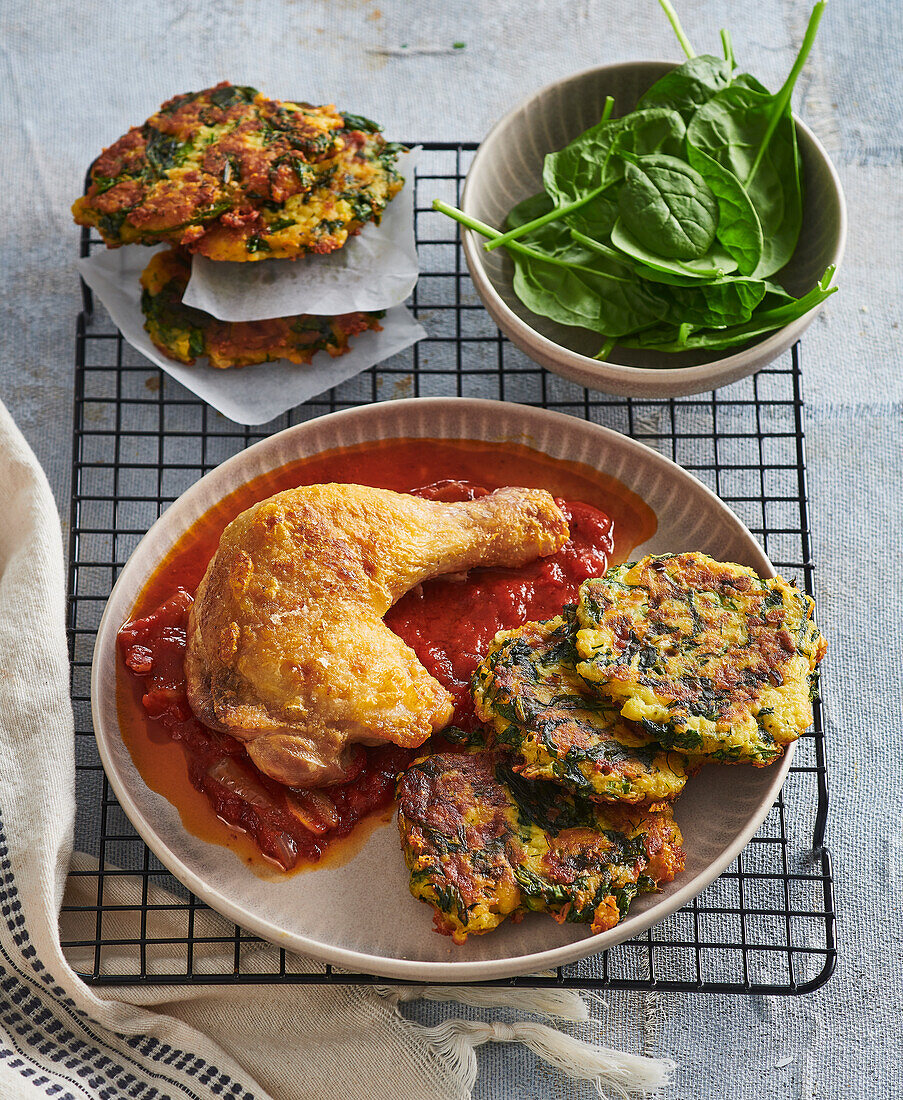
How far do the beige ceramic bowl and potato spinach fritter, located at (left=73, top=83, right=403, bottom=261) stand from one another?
46cm

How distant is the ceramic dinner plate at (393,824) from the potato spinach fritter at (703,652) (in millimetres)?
225

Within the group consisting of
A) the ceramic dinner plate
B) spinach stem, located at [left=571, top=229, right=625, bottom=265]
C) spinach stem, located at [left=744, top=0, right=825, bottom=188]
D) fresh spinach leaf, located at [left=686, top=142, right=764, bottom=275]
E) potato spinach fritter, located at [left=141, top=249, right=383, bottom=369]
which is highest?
spinach stem, located at [left=744, top=0, right=825, bottom=188]

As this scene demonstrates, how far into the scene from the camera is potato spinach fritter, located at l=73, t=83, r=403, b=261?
3.74 metres

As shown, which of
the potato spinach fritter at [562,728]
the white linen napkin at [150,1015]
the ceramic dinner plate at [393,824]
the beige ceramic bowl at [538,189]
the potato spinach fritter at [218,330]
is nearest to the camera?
the potato spinach fritter at [562,728]

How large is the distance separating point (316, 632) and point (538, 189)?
6.99 feet

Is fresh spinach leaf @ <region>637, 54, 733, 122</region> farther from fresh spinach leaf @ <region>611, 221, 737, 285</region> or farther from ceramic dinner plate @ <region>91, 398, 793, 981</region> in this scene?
ceramic dinner plate @ <region>91, 398, 793, 981</region>

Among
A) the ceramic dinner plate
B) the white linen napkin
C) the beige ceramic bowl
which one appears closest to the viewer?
the ceramic dinner plate

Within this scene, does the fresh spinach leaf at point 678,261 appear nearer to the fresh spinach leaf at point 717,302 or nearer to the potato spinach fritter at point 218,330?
the fresh spinach leaf at point 717,302

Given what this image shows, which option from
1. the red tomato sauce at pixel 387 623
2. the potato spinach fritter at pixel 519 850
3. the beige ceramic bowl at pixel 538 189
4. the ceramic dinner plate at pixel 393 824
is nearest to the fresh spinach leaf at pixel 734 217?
the beige ceramic bowl at pixel 538 189

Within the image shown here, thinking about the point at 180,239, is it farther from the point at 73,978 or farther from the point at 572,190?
the point at 73,978

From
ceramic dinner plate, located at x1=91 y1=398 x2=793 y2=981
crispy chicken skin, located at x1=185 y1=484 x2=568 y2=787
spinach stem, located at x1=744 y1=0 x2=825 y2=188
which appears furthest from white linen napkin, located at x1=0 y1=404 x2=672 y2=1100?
spinach stem, located at x1=744 y1=0 x2=825 y2=188

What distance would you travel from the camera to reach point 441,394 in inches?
171

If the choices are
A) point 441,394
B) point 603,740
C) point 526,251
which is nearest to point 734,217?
point 526,251

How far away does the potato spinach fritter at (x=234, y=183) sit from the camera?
3742 millimetres
